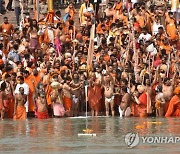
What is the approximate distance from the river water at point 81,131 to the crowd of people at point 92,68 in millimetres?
904

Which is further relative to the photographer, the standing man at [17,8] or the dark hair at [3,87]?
the standing man at [17,8]

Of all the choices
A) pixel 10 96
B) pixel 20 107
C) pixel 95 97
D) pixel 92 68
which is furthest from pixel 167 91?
pixel 10 96

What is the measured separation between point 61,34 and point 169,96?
5.98 metres

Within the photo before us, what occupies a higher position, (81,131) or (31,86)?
(31,86)

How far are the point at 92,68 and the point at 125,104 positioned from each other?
198cm

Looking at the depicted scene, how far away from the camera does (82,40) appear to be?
32719 mm

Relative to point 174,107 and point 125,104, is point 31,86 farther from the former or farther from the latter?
point 174,107

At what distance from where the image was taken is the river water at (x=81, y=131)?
2070 cm

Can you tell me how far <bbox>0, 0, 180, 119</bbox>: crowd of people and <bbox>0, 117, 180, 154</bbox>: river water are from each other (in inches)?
35.6

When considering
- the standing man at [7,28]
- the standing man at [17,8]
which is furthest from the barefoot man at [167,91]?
the standing man at [17,8]

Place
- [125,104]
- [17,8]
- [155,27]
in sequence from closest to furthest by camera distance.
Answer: [125,104]
[155,27]
[17,8]

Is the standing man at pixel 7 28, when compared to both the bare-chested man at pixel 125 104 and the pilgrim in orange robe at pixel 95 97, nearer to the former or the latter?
the pilgrim in orange robe at pixel 95 97

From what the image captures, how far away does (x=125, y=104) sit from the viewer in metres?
27.8

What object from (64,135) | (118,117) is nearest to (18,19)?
(118,117)
